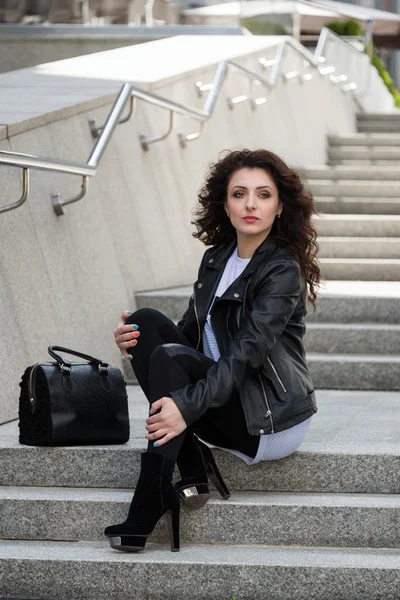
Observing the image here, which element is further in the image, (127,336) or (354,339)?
(354,339)

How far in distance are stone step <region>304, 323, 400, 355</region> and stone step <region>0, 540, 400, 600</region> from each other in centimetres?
226

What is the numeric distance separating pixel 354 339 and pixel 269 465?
2104 mm

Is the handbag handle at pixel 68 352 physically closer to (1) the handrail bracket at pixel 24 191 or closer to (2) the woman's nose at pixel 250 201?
(2) the woman's nose at pixel 250 201

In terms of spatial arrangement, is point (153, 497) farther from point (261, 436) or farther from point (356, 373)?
point (356, 373)

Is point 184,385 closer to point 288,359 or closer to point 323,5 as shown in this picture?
point 288,359

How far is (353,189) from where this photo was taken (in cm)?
880

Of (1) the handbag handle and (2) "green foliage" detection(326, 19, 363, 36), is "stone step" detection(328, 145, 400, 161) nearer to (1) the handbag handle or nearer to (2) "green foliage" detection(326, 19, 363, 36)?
(2) "green foliage" detection(326, 19, 363, 36)

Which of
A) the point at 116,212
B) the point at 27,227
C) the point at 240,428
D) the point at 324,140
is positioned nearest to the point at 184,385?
the point at 240,428

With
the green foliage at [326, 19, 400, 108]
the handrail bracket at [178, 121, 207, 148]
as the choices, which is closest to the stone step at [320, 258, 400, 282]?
the handrail bracket at [178, 121, 207, 148]

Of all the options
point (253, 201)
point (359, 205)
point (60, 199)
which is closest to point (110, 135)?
point (60, 199)

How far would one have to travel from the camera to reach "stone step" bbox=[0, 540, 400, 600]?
3.68m

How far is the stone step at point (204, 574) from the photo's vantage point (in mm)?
3676

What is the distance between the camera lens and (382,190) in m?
8.77

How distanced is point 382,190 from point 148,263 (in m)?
2.80
